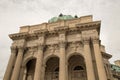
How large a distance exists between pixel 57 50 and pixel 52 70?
3.69 m

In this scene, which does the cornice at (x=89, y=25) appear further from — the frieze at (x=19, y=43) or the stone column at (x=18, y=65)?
the stone column at (x=18, y=65)

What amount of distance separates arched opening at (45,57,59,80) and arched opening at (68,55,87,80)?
2198 millimetres

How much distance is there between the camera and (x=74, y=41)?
21062 millimetres

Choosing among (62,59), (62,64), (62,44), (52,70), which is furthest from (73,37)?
(52,70)

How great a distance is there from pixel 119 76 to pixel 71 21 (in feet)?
64.4

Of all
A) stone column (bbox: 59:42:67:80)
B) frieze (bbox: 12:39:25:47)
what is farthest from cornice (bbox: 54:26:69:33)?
frieze (bbox: 12:39:25:47)

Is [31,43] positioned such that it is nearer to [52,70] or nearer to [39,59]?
[39,59]

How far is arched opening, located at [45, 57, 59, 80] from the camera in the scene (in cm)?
2206

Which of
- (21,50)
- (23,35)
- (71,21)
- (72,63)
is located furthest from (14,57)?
(71,21)

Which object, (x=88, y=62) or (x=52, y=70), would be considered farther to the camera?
(x=52, y=70)

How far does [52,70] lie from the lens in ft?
75.2

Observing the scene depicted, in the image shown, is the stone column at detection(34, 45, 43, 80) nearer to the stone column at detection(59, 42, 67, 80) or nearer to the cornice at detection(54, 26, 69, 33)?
the stone column at detection(59, 42, 67, 80)

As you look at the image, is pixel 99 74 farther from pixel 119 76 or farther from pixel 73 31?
pixel 119 76

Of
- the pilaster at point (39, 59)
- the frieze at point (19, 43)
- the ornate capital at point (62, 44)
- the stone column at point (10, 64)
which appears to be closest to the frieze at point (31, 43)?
the frieze at point (19, 43)
